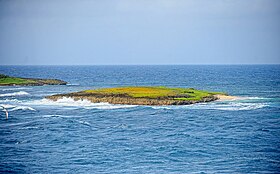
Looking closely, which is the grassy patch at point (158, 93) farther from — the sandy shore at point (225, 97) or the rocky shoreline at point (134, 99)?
the sandy shore at point (225, 97)

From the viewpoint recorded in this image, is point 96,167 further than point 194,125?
No

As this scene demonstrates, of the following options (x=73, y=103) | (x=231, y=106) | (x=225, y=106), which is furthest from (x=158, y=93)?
(x=73, y=103)

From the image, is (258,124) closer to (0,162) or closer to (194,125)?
(194,125)

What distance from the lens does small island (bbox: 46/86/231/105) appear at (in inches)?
4092

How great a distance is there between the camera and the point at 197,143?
63.8 metres

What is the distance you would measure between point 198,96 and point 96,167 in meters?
61.2

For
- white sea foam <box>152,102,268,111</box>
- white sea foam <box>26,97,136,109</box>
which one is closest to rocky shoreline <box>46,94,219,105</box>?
white sea foam <box>26,97,136,109</box>

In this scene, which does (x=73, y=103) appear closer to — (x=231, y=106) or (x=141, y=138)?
(x=231, y=106)

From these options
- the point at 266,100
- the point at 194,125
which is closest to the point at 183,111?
the point at 194,125

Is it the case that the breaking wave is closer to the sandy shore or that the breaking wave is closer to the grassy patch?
the sandy shore

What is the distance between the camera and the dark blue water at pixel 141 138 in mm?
52963

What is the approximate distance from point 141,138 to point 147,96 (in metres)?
39.7

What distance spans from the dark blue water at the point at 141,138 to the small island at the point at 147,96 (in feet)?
12.2

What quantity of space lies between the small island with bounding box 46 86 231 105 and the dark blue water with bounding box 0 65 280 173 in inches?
146
